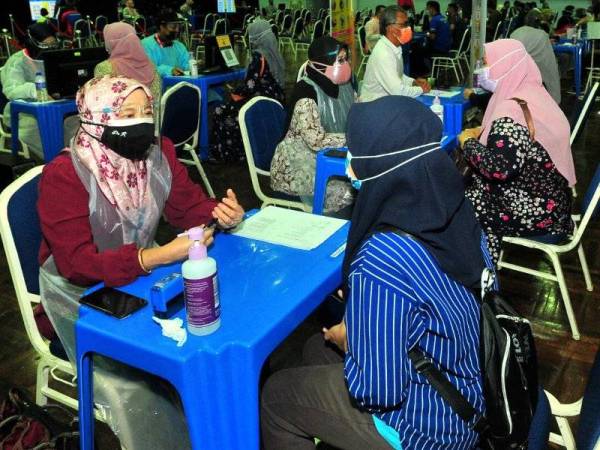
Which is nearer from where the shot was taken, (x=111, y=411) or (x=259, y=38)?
(x=111, y=411)

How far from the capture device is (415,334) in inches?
44.1

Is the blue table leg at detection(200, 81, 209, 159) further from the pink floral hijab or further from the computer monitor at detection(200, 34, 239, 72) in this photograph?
the pink floral hijab

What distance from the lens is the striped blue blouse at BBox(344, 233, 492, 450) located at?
3.51 ft

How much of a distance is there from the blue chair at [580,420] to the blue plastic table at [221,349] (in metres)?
0.54

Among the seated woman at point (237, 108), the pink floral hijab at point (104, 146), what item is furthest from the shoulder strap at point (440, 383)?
the seated woman at point (237, 108)

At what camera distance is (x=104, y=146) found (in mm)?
1611

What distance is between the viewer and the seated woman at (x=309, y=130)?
8.93 feet

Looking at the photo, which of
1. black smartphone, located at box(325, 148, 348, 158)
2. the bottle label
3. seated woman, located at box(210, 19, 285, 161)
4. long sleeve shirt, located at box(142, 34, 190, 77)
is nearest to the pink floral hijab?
the bottle label

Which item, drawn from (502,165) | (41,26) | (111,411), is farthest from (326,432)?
(41,26)

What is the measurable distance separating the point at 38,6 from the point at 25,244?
13448 millimetres

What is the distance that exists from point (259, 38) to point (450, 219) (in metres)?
4.90

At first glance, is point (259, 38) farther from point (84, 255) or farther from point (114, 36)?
point (84, 255)

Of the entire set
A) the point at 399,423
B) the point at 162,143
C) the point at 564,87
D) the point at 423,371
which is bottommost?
the point at 564,87

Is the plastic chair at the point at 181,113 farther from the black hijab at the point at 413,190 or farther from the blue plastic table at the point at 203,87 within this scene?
the black hijab at the point at 413,190
